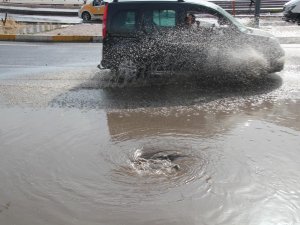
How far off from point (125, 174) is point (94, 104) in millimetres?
3082

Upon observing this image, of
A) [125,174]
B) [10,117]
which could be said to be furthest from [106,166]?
[10,117]

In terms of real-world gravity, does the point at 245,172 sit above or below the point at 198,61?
below

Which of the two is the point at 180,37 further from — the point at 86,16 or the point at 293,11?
the point at 86,16

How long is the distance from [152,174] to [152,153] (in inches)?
23.2

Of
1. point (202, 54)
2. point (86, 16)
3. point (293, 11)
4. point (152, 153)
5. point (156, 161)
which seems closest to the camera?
point (156, 161)

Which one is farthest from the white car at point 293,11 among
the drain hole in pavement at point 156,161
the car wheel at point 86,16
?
the drain hole in pavement at point 156,161

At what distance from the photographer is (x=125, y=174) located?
15.7ft

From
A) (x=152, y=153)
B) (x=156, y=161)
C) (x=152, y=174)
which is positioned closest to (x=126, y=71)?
(x=152, y=153)

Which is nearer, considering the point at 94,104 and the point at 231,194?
the point at 231,194

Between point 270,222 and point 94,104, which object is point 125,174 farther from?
point 94,104

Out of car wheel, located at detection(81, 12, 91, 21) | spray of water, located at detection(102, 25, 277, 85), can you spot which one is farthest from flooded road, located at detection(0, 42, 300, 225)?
car wheel, located at detection(81, 12, 91, 21)

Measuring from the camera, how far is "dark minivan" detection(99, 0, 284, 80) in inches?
343

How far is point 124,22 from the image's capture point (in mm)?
9023

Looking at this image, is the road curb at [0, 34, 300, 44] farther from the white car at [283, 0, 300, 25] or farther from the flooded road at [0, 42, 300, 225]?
the white car at [283, 0, 300, 25]
